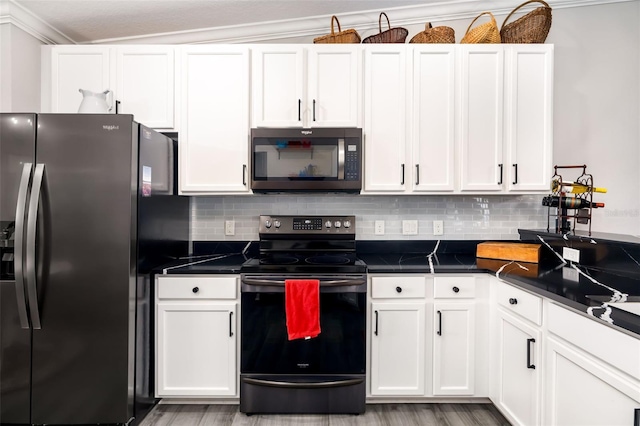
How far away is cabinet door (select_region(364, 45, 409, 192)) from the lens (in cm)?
232

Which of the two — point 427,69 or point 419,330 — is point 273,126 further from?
point 419,330

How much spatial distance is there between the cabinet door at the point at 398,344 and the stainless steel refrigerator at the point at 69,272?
1.41 metres

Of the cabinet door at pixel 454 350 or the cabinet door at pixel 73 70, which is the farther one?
the cabinet door at pixel 73 70

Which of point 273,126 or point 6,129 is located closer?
point 6,129

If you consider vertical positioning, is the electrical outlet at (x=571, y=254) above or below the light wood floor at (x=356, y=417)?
above

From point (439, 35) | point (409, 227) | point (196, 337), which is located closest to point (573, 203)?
point (409, 227)

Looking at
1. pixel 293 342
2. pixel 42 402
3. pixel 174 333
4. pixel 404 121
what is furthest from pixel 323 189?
pixel 42 402

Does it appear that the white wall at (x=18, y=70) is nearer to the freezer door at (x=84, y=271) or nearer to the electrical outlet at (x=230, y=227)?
the freezer door at (x=84, y=271)

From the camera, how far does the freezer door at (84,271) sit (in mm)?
1767

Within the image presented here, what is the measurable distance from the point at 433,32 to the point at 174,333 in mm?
2636

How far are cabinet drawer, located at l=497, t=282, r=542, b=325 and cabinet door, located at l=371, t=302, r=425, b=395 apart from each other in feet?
1.49

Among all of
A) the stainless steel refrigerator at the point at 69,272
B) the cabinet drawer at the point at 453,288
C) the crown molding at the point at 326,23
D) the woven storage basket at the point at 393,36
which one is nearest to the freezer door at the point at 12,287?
the stainless steel refrigerator at the point at 69,272

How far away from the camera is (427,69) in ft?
7.61

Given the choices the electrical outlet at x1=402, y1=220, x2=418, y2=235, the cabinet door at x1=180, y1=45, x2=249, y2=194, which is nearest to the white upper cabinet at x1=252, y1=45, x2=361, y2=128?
the cabinet door at x1=180, y1=45, x2=249, y2=194
